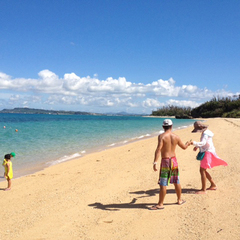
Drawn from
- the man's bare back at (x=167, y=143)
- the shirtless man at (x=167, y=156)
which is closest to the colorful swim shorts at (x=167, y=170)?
the shirtless man at (x=167, y=156)

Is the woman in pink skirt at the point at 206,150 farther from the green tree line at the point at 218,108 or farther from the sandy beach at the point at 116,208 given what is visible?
the green tree line at the point at 218,108

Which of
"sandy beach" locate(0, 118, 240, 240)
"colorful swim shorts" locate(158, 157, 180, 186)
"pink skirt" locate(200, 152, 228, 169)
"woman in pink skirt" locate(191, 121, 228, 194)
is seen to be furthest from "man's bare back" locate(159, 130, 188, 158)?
"pink skirt" locate(200, 152, 228, 169)

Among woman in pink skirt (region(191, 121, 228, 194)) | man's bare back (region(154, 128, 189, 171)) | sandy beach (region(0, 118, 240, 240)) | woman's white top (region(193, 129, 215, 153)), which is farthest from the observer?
woman in pink skirt (region(191, 121, 228, 194))

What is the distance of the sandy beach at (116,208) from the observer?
12.7 feet

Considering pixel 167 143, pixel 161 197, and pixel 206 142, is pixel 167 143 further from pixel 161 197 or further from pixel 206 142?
pixel 206 142

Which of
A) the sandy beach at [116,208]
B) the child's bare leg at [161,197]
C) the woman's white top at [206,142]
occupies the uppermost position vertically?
the woman's white top at [206,142]

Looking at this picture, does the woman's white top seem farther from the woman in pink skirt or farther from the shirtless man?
the shirtless man

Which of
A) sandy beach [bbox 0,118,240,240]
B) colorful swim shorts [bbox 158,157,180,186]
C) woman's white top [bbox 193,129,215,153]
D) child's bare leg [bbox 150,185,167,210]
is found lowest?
sandy beach [bbox 0,118,240,240]

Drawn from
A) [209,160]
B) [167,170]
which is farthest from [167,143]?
[209,160]

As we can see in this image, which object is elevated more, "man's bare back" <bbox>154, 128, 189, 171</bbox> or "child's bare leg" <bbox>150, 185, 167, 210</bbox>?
"man's bare back" <bbox>154, 128, 189, 171</bbox>

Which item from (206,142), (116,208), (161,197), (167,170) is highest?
(206,142)

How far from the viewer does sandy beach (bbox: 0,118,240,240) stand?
3.88m

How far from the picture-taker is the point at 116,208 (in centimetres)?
483

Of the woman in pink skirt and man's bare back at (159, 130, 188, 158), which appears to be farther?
the woman in pink skirt
